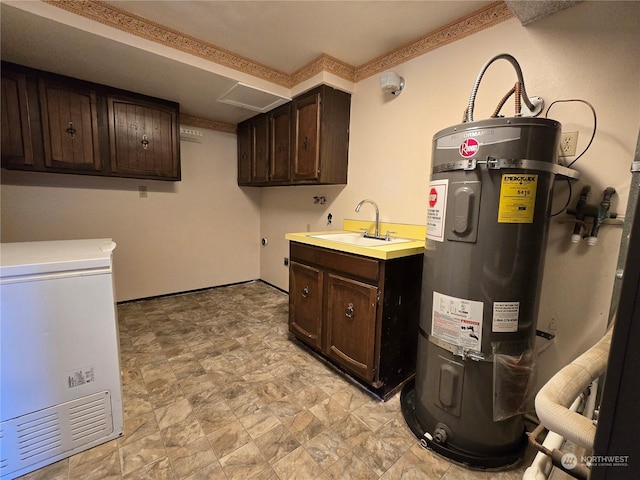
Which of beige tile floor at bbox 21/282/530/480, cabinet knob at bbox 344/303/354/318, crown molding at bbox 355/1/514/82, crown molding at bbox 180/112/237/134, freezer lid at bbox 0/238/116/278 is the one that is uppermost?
crown molding at bbox 355/1/514/82

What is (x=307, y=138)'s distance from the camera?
2416mm

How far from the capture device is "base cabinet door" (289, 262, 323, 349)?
6.35ft

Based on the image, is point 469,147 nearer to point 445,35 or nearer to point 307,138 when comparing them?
point 445,35

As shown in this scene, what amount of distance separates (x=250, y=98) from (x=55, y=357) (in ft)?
7.68

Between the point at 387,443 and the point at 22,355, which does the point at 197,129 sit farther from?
the point at 387,443

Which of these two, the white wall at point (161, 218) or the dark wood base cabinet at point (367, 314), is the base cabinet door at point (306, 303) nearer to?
the dark wood base cabinet at point (367, 314)

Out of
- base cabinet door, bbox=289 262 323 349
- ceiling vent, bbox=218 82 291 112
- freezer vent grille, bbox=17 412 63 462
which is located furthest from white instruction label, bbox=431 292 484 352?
ceiling vent, bbox=218 82 291 112

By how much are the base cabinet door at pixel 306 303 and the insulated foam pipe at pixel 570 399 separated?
4.56 ft

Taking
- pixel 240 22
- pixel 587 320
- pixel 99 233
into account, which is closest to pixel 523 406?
pixel 587 320

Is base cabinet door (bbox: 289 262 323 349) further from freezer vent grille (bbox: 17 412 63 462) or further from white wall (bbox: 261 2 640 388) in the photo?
freezer vent grille (bbox: 17 412 63 462)

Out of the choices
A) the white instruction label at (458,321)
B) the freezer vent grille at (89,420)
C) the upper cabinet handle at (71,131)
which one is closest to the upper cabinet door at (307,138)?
the white instruction label at (458,321)

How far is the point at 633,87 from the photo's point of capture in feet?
3.92

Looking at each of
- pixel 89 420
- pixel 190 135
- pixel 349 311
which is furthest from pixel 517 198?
pixel 190 135

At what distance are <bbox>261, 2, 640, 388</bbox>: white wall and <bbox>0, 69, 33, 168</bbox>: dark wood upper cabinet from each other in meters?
2.83
